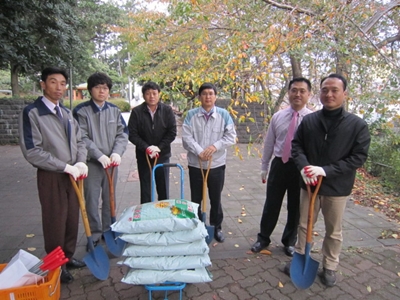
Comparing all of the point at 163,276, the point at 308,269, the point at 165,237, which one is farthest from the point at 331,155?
the point at 163,276

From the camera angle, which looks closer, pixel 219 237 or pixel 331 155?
pixel 331 155

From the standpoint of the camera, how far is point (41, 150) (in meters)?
2.12

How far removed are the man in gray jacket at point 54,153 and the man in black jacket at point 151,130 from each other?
0.79m

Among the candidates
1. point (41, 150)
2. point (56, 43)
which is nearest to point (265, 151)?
point (41, 150)

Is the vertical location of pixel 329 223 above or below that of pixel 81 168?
below

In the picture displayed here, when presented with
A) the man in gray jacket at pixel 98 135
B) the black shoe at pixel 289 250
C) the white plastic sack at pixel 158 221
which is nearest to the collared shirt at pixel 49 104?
the man in gray jacket at pixel 98 135

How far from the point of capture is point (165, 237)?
6.16ft

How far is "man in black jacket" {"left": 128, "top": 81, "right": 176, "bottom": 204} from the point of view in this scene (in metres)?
3.08

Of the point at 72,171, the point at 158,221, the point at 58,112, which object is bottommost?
the point at 158,221

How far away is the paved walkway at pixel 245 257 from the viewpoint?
2.29 metres

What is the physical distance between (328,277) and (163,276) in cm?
156

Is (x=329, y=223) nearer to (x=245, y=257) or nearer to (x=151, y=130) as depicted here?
(x=245, y=257)

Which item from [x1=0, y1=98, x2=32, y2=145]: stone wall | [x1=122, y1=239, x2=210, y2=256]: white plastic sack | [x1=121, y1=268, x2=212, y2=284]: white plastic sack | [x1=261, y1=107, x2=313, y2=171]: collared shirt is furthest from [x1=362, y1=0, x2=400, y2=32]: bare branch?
[x1=0, y1=98, x2=32, y2=145]: stone wall

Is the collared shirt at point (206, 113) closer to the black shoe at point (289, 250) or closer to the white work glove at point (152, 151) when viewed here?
the white work glove at point (152, 151)
